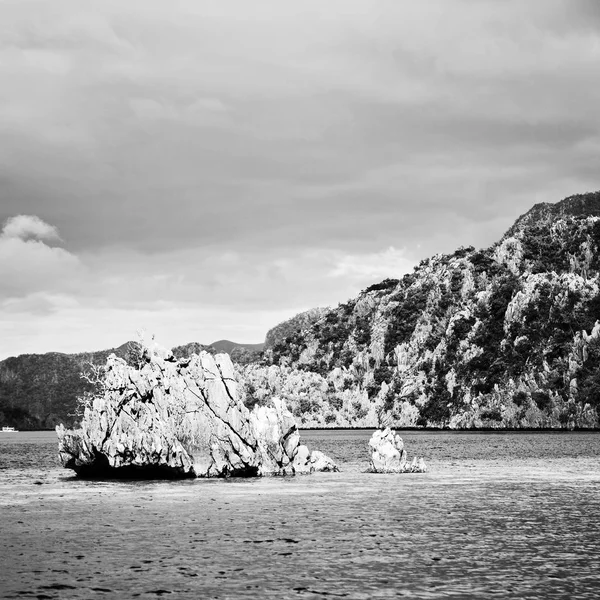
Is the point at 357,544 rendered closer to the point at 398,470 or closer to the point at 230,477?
the point at 230,477

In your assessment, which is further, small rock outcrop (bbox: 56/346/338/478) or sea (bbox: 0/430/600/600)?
small rock outcrop (bbox: 56/346/338/478)

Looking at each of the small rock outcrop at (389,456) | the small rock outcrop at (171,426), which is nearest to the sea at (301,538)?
the small rock outcrop at (171,426)

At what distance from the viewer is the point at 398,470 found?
100m

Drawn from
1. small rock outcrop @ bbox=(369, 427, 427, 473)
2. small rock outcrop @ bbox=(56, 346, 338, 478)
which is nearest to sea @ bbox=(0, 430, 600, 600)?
small rock outcrop @ bbox=(56, 346, 338, 478)

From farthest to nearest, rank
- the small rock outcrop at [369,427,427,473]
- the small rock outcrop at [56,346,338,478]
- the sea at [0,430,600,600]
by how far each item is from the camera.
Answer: the small rock outcrop at [369,427,427,473] → the small rock outcrop at [56,346,338,478] → the sea at [0,430,600,600]

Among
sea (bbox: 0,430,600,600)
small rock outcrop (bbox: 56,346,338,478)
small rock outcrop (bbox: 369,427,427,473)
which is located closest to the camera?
sea (bbox: 0,430,600,600)

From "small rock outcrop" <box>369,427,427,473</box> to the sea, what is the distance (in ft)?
34.5

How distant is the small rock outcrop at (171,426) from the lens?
8681cm

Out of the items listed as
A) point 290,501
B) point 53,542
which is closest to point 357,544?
point 53,542

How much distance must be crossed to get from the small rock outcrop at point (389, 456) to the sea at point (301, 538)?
10.5 metres

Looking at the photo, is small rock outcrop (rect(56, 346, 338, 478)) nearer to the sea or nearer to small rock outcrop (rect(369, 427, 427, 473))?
the sea

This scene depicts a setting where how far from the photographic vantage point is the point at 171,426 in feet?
285

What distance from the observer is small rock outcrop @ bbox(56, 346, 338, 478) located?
3418 inches

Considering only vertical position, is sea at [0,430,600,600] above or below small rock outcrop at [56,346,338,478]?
below
